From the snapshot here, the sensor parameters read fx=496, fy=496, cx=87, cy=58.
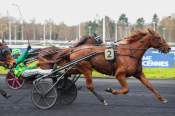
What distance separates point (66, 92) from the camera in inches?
483

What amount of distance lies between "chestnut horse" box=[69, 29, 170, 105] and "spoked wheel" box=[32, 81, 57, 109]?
0.87 metres

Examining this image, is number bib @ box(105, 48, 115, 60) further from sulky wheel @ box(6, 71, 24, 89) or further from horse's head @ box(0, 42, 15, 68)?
sulky wheel @ box(6, 71, 24, 89)

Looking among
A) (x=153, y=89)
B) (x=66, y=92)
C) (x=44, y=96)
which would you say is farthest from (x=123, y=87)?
(x=44, y=96)

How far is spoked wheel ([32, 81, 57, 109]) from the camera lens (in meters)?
11.4

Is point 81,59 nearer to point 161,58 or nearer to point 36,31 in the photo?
point 161,58

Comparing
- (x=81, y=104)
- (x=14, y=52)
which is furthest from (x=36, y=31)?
(x=81, y=104)

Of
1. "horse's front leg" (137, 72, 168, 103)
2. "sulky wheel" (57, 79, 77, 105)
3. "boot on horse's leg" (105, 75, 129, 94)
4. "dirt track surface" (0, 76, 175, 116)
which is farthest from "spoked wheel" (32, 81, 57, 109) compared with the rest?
"horse's front leg" (137, 72, 168, 103)

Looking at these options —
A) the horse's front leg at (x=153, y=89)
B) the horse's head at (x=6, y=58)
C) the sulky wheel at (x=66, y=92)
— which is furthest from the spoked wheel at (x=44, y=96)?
the horse's front leg at (x=153, y=89)

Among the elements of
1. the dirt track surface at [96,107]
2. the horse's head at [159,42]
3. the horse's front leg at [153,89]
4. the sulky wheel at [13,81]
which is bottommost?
the dirt track surface at [96,107]

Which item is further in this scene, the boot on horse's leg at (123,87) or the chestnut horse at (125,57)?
the chestnut horse at (125,57)

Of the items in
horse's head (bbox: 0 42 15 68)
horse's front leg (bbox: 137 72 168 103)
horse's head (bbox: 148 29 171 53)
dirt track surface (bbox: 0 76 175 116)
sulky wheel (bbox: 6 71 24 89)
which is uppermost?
horse's head (bbox: 148 29 171 53)

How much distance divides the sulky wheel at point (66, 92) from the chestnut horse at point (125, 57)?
63 cm

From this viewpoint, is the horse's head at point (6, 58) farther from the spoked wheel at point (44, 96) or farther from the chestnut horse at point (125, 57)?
the chestnut horse at point (125, 57)

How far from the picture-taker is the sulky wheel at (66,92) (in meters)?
12.2
